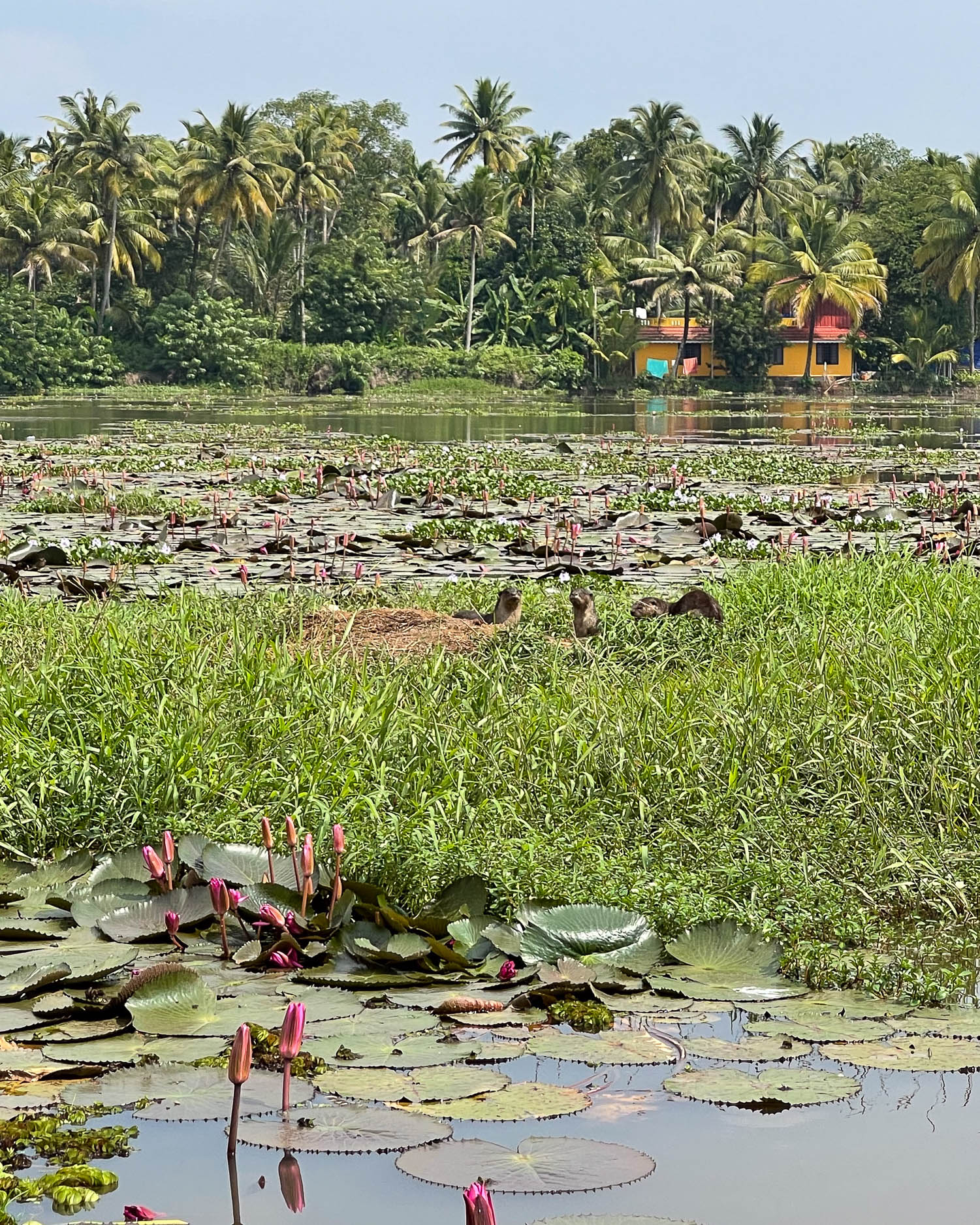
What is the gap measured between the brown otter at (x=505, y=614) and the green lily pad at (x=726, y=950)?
10.5 ft

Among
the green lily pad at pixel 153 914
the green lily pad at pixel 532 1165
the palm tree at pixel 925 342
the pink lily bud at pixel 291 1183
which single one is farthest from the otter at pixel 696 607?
the palm tree at pixel 925 342

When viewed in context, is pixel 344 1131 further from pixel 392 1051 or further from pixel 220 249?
pixel 220 249

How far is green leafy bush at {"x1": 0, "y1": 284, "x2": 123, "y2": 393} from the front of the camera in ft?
162

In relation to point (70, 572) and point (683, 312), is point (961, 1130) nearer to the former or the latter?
point (70, 572)

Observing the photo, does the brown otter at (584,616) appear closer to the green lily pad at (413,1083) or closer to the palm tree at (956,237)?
the green lily pad at (413,1083)

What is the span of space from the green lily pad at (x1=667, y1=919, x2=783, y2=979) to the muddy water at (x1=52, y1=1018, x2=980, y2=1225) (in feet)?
2.00

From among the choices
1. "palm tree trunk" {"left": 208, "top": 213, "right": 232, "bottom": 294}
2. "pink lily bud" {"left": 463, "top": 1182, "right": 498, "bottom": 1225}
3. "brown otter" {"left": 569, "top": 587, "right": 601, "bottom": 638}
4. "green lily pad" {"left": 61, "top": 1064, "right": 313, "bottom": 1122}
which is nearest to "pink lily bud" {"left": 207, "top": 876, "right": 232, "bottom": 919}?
"green lily pad" {"left": 61, "top": 1064, "right": 313, "bottom": 1122}

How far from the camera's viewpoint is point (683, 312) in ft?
207

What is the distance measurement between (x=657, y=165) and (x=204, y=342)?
20706 mm

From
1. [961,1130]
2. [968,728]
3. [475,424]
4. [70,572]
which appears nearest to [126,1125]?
[961,1130]

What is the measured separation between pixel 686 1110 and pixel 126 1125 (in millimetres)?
1014

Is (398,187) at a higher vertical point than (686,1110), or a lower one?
higher

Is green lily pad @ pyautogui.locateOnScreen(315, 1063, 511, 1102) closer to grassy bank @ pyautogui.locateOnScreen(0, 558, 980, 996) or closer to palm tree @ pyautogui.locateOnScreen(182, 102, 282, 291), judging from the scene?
grassy bank @ pyautogui.locateOnScreen(0, 558, 980, 996)

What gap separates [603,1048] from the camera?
3.06 m
